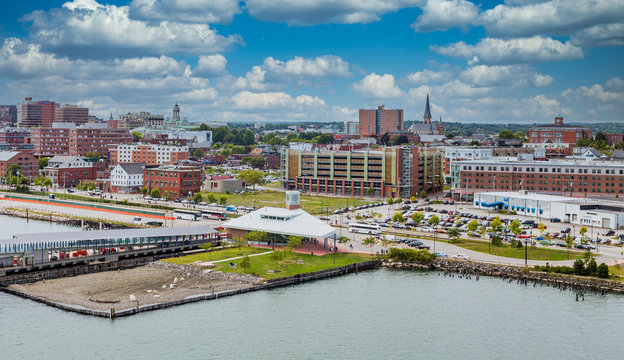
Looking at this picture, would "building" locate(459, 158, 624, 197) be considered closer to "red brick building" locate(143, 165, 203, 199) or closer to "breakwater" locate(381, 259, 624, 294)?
"red brick building" locate(143, 165, 203, 199)

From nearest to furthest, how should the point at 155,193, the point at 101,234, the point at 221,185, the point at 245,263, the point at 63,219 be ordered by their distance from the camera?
the point at 245,263, the point at 101,234, the point at 63,219, the point at 155,193, the point at 221,185

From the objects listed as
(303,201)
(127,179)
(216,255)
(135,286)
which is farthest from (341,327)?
(127,179)

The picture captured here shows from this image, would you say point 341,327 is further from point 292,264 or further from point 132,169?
point 132,169

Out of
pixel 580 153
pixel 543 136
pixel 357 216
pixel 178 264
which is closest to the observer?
pixel 178 264

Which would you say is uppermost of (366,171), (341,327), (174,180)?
(366,171)

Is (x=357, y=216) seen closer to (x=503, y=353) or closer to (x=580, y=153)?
(x=503, y=353)

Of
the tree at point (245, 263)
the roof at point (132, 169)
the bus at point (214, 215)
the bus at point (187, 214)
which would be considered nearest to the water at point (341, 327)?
the tree at point (245, 263)

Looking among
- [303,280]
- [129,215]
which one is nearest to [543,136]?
[129,215]
